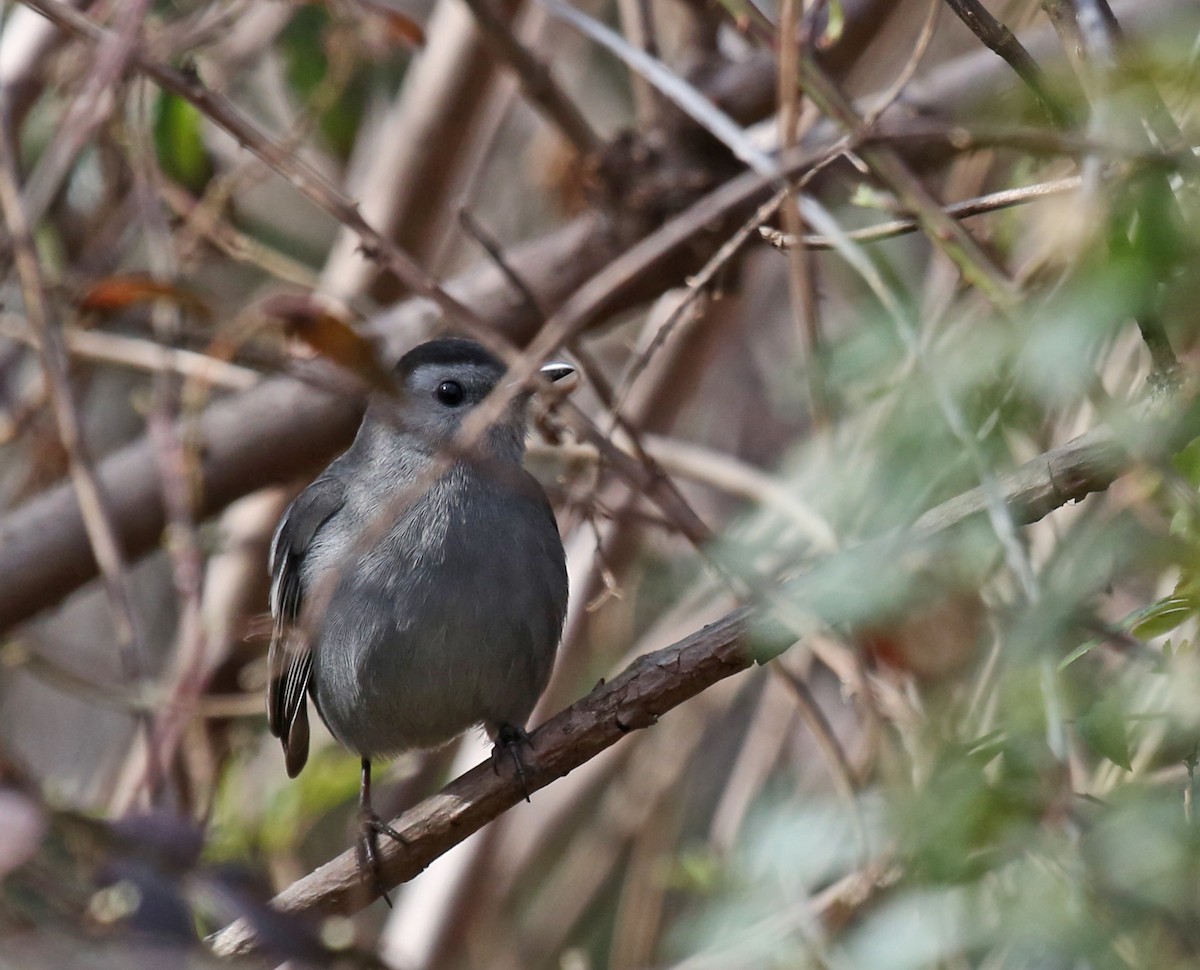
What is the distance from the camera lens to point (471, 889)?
15.5ft

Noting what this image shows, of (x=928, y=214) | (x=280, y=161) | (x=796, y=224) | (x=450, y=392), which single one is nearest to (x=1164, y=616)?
(x=928, y=214)

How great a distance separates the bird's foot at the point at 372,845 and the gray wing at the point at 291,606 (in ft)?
1.75

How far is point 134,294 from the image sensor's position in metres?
3.21

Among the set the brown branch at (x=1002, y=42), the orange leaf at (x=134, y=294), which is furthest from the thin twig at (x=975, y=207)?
the orange leaf at (x=134, y=294)

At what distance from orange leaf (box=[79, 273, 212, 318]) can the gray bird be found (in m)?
0.47

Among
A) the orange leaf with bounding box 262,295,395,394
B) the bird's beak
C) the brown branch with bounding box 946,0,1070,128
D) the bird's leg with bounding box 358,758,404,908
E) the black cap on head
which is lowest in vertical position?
the bird's leg with bounding box 358,758,404,908

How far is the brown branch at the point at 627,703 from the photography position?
2.11 m

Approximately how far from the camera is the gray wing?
3.53 meters

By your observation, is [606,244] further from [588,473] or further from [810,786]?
[810,786]

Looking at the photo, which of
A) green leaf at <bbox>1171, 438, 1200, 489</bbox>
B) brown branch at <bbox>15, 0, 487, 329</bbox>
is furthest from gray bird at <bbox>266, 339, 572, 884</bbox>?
green leaf at <bbox>1171, 438, 1200, 489</bbox>

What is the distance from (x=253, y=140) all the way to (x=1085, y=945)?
214 centimetres

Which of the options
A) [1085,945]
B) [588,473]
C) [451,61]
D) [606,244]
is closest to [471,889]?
[588,473]

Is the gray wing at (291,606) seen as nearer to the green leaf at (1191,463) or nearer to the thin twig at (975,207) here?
the thin twig at (975,207)

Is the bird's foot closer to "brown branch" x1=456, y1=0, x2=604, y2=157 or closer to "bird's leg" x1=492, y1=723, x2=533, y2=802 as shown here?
"bird's leg" x1=492, y1=723, x2=533, y2=802
